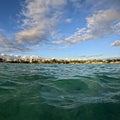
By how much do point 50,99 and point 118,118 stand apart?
11.6 ft

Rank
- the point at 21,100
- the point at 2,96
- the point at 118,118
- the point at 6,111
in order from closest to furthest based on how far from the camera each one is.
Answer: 1. the point at 118,118
2. the point at 6,111
3. the point at 21,100
4. the point at 2,96

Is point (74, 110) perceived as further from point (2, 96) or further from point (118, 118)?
point (2, 96)

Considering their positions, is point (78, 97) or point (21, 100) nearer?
point (21, 100)

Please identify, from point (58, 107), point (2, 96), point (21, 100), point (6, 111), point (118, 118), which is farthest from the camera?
point (2, 96)

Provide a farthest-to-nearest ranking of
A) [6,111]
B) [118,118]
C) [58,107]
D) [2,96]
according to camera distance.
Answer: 1. [2,96]
2. [58,107]
3. [6,111]
4. [118,118]

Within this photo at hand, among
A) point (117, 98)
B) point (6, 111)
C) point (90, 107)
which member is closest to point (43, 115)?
point (6, 111)

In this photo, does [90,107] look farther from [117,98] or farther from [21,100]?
[21,100]

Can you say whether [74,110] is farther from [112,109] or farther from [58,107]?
[112,109]

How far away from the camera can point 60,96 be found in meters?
10.1

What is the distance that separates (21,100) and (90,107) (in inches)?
131

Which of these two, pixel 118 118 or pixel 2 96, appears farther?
pixel 2 96

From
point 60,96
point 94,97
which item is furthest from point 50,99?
point 94,97

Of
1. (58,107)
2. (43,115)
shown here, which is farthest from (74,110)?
(43,115)

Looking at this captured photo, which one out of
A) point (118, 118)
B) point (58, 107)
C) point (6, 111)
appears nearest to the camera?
point (118, 118)
